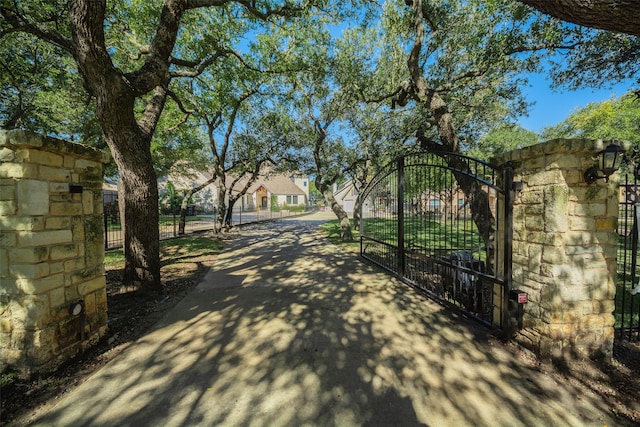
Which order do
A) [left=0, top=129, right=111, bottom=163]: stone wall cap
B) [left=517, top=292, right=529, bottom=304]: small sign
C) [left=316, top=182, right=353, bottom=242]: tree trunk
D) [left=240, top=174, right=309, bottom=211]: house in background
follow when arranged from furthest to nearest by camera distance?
[left=240, top=174, right=309, bottom=211]: house in background → [left=316, top=182, right=353, bottom=242]: tree trunk → [left=517, top=292, right=529, bottom=304]: small sign → [left=0, top=129, right=111, bottom=163]: stone wall cap

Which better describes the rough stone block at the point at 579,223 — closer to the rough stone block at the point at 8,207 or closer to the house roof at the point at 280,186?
the rough stone block at the point at 8,207

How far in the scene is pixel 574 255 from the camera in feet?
8.50

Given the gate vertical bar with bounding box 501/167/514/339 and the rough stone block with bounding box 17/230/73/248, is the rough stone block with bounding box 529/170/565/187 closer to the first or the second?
the gate vertical bar with bounding box 501/167/514/339

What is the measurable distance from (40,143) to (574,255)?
5.38 meters

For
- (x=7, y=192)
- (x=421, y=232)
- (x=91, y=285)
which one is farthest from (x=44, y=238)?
(x=421, y=232)

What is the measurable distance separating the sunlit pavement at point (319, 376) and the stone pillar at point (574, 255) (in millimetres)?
572

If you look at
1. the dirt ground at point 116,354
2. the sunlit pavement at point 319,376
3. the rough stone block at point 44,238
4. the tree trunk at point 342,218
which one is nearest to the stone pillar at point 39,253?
the rough stone block at point 44,238

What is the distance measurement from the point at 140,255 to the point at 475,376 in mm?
5250

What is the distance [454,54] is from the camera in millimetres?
7199

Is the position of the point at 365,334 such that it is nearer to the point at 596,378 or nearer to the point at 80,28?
the point at 596,378

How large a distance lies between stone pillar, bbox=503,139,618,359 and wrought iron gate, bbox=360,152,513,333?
386mm

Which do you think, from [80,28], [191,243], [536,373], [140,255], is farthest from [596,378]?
[191,243]

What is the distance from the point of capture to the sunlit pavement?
2.03 metres

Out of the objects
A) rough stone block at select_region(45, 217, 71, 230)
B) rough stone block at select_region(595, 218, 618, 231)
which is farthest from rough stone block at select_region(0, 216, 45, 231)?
rough stone block at select_region(595, 218, 618, 231)
